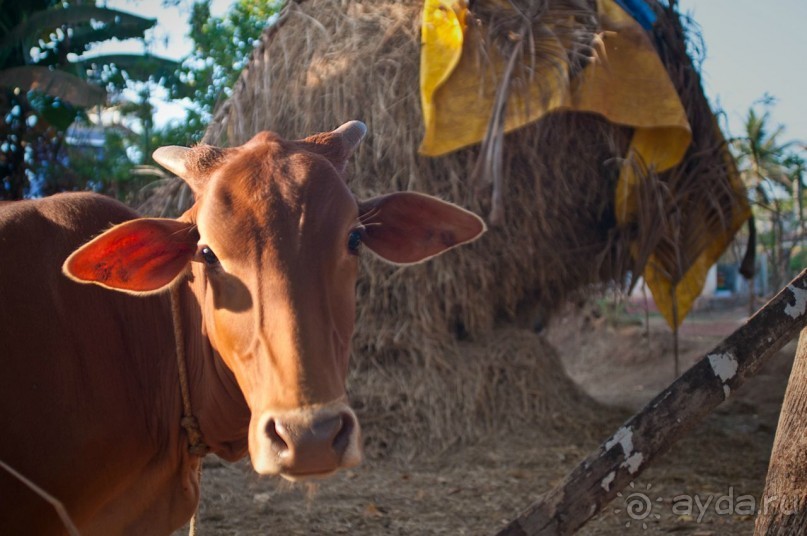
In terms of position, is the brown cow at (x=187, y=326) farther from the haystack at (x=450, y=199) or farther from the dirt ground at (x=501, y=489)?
the haystack at (x=450, y=199)

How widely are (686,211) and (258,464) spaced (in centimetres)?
522

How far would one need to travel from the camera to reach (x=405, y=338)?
600 centimetres

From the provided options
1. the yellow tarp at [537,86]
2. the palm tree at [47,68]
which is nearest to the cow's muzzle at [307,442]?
the yellow tarp at [537,86]

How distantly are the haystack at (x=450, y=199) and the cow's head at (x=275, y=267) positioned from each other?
3.20 metres

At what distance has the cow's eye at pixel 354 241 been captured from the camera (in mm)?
2375

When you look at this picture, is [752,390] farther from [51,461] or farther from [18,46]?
[18,46]

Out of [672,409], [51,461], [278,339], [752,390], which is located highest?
[278,339]

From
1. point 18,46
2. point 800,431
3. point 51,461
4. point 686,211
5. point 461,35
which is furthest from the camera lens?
point 18,46

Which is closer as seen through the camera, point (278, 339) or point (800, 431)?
point (278, 339)

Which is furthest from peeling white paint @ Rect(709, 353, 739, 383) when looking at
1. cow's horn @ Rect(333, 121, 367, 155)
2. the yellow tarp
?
the yellow tarp

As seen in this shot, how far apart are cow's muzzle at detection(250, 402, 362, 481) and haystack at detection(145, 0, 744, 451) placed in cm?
374

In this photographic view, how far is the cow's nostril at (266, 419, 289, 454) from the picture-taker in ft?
6.28

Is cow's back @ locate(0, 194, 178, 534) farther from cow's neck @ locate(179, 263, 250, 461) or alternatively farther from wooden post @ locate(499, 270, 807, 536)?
wooden post @ locate(499, 270, 807, 536)

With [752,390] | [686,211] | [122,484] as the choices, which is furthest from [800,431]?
[752,390]
